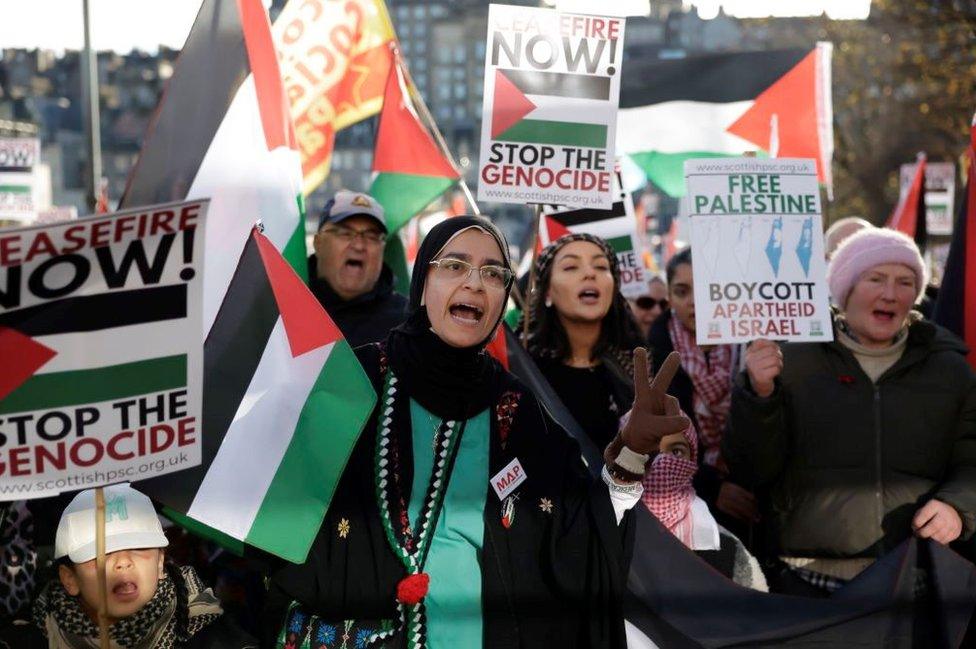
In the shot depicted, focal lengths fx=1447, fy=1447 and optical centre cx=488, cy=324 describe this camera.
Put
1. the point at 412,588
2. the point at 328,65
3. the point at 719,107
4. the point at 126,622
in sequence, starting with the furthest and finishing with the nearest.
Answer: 1. the point at 719,107
2. the point at 328,65
3. the point at 126,622
4. the point at 412,588

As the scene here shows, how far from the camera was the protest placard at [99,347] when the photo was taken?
305 centimetres

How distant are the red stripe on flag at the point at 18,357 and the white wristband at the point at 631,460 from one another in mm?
1348

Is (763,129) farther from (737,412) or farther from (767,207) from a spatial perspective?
(737,412)

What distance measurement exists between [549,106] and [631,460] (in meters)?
2.79

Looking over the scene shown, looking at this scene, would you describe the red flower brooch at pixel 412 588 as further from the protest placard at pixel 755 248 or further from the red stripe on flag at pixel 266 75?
the red stripe on flag at pixel 266 75

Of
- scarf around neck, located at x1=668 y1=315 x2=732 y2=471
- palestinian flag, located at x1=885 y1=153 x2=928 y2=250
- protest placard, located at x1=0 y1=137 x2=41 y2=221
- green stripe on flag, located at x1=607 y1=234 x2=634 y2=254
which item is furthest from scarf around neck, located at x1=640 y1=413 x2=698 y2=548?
protest placard, located at x1=0 y1=137 x2=41 y2=221

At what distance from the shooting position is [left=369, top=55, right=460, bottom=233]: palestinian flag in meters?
7.07

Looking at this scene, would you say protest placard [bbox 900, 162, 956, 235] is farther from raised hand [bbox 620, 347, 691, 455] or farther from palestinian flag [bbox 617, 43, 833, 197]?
raised hand [bbox 620, 347, 691, 455]

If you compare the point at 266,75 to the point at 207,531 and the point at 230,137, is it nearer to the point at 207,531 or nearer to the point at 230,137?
the point at 230,137

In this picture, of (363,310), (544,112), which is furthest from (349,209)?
(544,112)

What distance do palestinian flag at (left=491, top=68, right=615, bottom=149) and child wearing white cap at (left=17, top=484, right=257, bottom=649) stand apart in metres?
2.57

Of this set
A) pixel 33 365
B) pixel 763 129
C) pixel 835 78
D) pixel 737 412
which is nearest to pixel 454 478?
pixel 33 365

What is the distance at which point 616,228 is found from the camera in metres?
7.93

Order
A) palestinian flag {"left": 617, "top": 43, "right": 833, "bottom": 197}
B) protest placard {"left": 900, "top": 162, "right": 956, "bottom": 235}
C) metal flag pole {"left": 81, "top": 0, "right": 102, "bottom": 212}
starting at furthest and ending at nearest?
metal flag pole {"left": 81, "top": 0, "right": 102, "bottom": 212}, protest placard {"left": 900, "top": 162, "right": 956, "bottom": 235}, palestinian flag {"left": 617, "top": 43, "right": 833, "bottom": 197}
